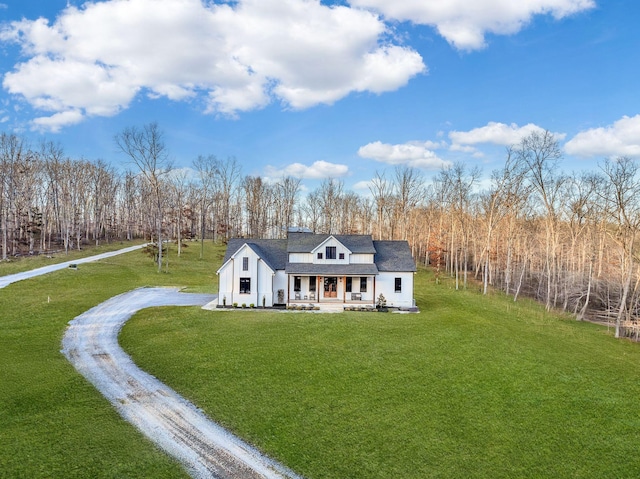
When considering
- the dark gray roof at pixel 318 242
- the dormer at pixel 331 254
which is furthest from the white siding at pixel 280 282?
the dormer at pixel 331 254

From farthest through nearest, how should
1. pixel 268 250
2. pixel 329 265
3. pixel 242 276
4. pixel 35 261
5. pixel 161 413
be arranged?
pixel 35 261 → pixel 268 250 → pixel 329 265 → pixel 242 276 → pixel 161 413

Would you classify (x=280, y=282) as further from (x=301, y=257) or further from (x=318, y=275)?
(x=318, y=275)

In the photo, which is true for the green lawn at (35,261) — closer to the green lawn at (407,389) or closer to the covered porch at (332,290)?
the green lawn at (407,389)

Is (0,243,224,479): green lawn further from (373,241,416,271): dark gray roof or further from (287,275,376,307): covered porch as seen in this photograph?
(373,241,416,271): dark gray roof

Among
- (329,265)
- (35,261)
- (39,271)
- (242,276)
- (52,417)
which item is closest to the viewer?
(52,417)

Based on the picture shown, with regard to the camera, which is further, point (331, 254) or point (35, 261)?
point (35, 261)

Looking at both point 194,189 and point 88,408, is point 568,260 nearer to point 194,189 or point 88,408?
point 88,408

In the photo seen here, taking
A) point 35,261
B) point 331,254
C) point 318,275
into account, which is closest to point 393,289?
point 331,254

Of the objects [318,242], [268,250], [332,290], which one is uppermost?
[318,242]
